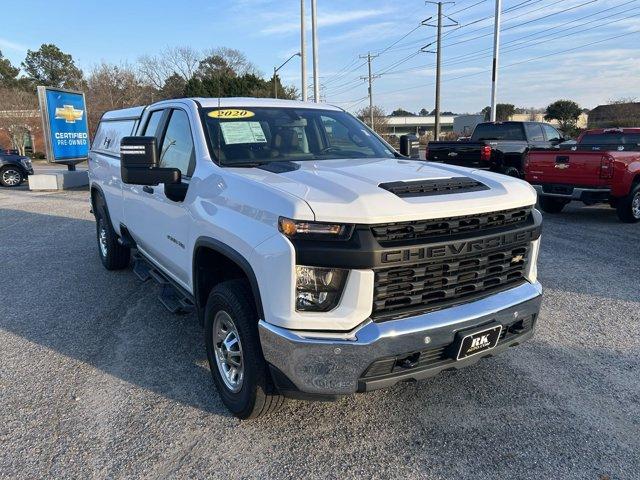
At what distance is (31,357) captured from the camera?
4129mm

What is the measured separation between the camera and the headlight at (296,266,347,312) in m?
2.52

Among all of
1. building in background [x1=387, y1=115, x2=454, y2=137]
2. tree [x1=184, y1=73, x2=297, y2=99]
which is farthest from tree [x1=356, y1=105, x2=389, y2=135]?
building in background [x1=387, y1=115, x2=454, y2=137]

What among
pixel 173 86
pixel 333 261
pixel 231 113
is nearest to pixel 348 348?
pixel 333 261

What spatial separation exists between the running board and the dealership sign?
13600 millimetres

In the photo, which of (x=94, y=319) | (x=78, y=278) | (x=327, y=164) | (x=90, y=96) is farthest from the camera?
(x=90, y=96)

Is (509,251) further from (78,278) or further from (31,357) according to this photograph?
(78,278)

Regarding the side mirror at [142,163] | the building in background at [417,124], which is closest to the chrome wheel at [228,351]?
the side mirror at [142,163]

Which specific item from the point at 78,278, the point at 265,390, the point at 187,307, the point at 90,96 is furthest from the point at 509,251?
the point at 90,96

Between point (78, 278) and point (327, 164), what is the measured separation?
4.25 metres

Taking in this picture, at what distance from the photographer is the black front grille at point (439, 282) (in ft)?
8.54

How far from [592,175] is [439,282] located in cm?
810

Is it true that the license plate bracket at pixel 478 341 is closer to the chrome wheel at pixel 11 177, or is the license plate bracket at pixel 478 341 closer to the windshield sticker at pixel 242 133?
the windshield sticker at pixel 242 133

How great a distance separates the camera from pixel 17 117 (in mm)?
40250

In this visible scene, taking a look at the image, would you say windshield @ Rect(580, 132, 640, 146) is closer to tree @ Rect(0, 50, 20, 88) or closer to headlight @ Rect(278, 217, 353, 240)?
headlight @ Rect(278, 217, 353, 240)
